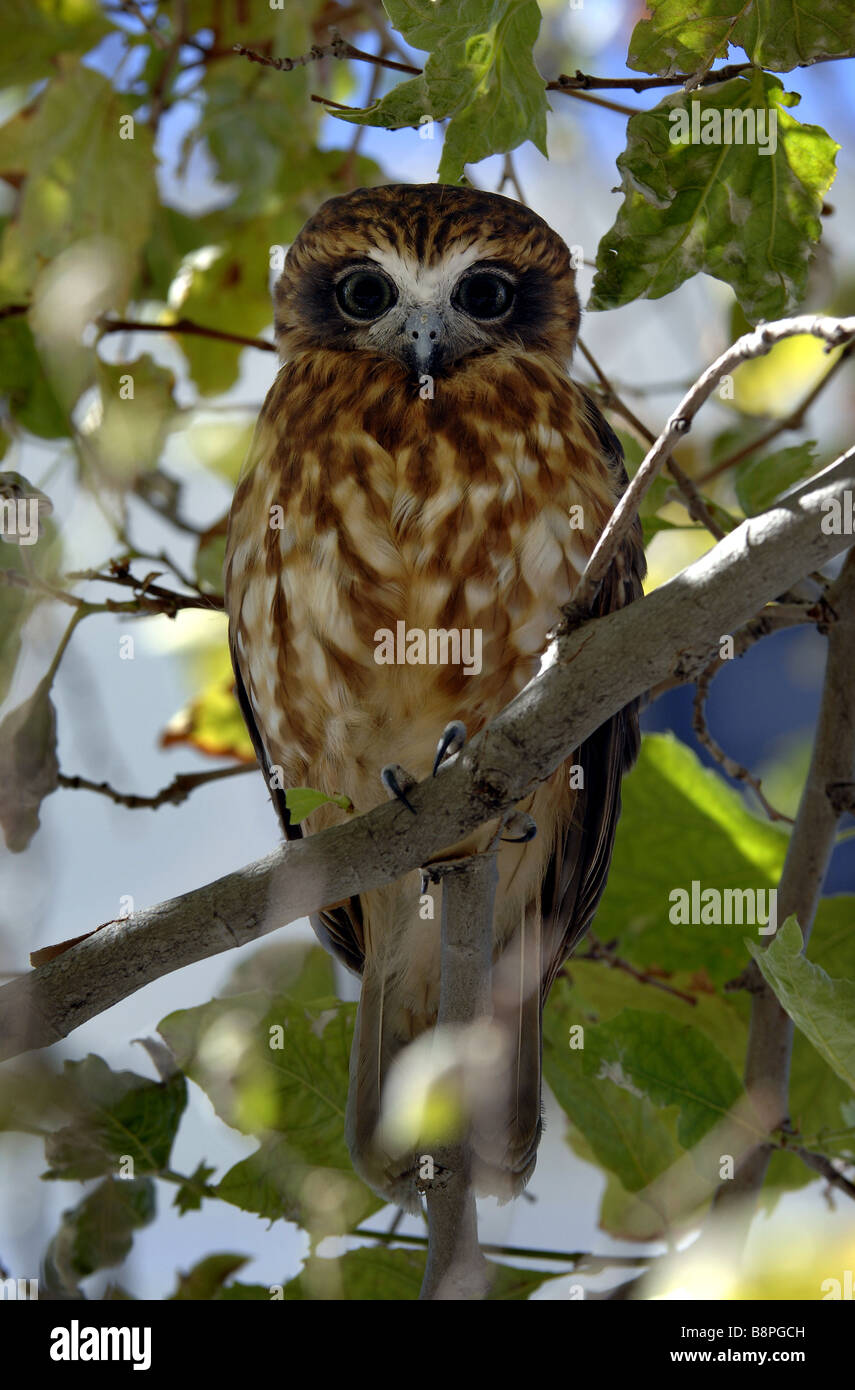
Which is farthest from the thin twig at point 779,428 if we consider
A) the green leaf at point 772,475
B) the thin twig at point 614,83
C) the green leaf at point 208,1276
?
the green leaf at point 208,1276

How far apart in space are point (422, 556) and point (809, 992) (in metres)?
1.04

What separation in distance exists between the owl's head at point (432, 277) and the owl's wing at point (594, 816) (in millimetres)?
214

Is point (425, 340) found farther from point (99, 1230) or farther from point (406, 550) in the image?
point (99, 1230)

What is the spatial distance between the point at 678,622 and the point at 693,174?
61cm

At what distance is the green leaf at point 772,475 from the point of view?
6.49 feet

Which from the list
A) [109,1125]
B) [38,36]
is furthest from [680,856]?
[38,36]

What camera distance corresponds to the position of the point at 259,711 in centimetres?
248

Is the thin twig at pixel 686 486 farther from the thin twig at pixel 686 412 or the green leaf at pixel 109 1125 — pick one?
the green leaf at pixel 109 1125

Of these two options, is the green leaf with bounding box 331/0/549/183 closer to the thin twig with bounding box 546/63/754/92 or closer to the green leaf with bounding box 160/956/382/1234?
the thin twig with bounding box 546/63/754/92

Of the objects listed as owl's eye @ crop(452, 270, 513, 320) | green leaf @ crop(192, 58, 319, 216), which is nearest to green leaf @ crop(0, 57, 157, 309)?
green leaf @ crop(192, 58, 319, 216)

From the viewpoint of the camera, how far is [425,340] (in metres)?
2.28
